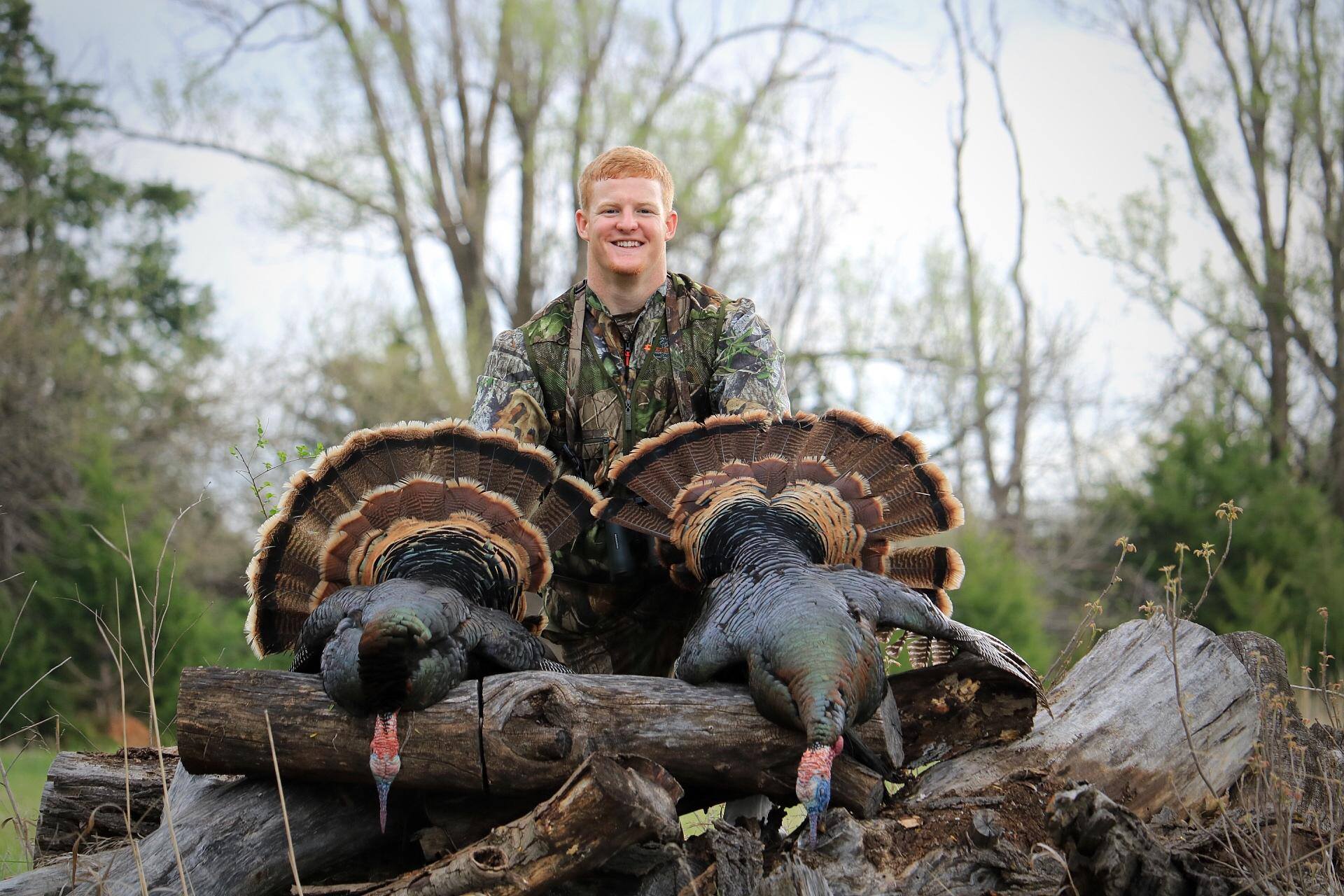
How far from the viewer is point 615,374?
4.78 meters

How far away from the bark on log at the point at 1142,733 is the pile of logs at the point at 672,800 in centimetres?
1

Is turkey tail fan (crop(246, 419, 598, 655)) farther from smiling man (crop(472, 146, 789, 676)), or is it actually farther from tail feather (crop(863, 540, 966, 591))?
tail feather (crop(863, 540, 966, 591))

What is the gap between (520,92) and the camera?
21438 mm

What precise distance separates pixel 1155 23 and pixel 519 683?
2273cm

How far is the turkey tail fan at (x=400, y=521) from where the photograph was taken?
12.2 ft

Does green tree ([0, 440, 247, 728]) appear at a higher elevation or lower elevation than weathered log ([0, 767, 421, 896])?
lower

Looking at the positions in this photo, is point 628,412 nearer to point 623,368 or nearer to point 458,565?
point 623,368

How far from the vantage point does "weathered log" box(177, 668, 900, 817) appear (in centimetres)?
305

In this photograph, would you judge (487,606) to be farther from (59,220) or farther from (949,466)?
(59,220)

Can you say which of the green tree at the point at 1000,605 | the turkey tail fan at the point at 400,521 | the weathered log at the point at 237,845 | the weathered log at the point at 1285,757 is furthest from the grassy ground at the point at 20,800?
the green tree at the point at 1000,605

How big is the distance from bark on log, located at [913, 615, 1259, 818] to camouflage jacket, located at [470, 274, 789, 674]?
5.27ft

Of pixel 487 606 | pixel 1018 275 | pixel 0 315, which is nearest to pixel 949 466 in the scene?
pixel 1018 275

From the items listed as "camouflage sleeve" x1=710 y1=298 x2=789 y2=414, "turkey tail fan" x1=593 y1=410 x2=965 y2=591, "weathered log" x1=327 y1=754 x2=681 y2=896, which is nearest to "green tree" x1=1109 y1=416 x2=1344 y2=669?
"camouflage sleeve" x1=710 y1=298 x2=789 y2=414

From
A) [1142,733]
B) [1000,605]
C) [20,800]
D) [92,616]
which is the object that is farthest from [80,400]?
[1142,733]
